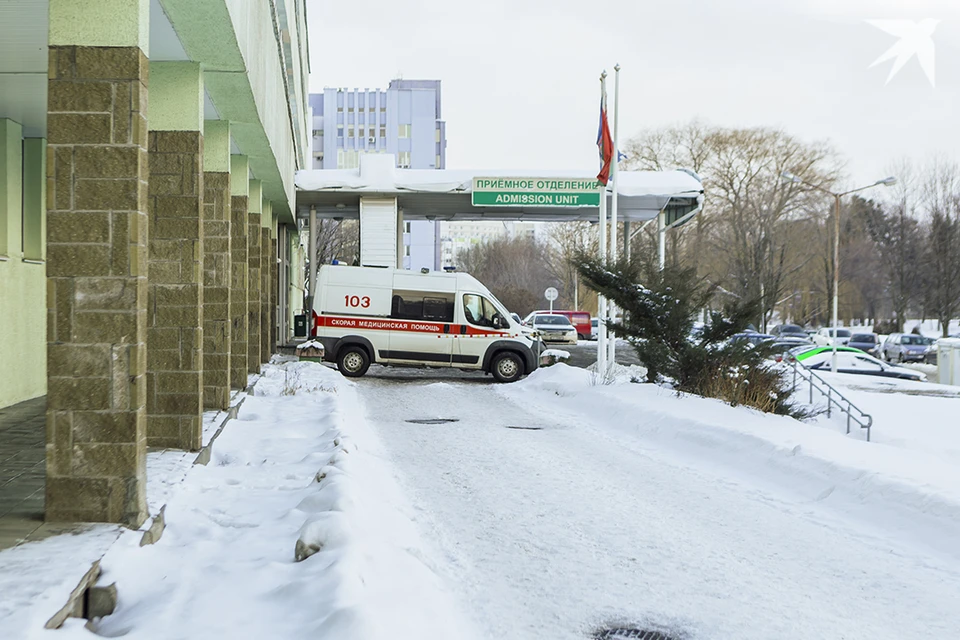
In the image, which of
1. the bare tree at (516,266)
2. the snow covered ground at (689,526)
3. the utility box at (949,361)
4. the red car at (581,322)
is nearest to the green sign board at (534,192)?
the utility box at (949,361)

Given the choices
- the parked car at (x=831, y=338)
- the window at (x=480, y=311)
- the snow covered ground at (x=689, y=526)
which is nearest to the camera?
the snow covered ground at (x=689, y=526)

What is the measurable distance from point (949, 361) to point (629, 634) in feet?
108

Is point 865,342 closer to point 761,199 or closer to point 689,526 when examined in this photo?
point 761,199

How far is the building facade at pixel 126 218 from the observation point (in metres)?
5.82

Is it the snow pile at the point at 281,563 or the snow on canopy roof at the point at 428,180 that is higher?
the snow on canopy roof at the point at 428,180

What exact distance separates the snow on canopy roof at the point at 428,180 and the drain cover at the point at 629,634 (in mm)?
25016

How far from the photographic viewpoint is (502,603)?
5383 millimetres

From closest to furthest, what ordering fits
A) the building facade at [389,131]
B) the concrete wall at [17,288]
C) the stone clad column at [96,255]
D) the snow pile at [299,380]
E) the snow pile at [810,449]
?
1. the stone clad column at [96,255]
2. the snow pile at [810,449]
3. the concrete wall at [17,288]
4. the snow pile at [299,380]
5. the building facade at [389,131]

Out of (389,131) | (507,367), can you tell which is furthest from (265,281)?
(389,131)

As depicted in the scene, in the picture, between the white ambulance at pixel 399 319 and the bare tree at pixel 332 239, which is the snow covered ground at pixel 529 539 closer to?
the white ambulance at pixel 399 319

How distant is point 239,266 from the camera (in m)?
14.1

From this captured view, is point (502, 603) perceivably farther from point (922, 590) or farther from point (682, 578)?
point (922, 590)

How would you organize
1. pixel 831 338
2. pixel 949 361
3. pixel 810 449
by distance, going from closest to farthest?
1. pixel 810 449
2. pixel 949 361
3. pixel 831 338

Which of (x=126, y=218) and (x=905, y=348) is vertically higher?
(x=126, y=218)
